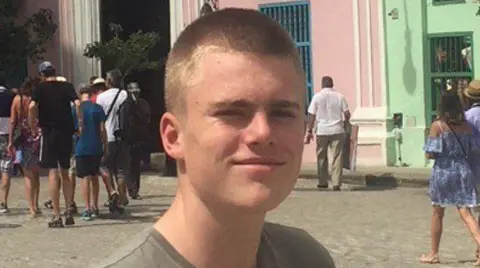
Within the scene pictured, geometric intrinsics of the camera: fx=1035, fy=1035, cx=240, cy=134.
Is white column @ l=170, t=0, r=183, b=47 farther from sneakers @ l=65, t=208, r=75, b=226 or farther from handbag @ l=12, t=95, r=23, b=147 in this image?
sneakers @ l=65, t=208, r=75, b=226

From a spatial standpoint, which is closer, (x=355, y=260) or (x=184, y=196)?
(x=184, y=196)

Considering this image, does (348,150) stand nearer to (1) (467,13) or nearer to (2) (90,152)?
(1) (467,13)

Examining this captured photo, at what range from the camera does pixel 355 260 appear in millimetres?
9430

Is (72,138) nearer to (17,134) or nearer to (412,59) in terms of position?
(17,134)

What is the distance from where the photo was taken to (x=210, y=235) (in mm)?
1838

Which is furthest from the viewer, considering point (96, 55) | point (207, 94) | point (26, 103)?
point (96, 55)

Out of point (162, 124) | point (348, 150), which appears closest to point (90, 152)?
point (348, 150)

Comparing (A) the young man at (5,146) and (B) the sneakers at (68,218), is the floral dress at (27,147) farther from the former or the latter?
(B) the sneakers at (68,218)

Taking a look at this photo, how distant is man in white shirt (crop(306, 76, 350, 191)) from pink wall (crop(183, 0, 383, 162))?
8.63ft

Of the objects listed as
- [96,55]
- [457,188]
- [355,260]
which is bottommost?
[355,260]

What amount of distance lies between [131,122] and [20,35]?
9.09 metres

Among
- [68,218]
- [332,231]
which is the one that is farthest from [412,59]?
[68,218]

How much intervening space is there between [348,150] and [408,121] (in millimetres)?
1744

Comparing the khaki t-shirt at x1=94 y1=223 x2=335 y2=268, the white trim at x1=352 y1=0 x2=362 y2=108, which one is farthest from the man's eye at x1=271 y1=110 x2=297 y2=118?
the white trim at x1=352 y1=0 x2=362 y2=108
